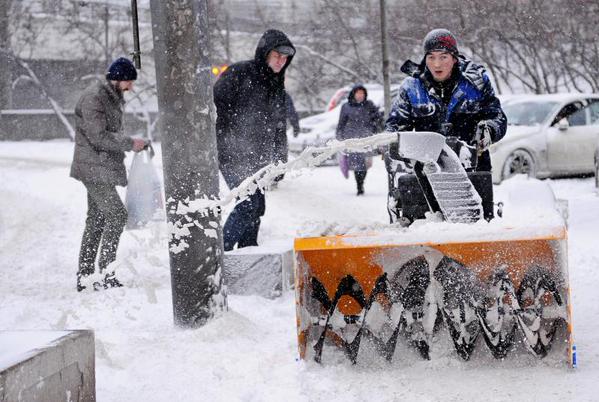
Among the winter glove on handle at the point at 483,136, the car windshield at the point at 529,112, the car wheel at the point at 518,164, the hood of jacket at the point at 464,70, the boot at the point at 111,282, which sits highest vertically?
the hood of jacket at the point at 464,70

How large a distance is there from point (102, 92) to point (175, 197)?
196cm

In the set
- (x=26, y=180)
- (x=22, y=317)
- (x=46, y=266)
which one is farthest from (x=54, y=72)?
(x=22, y=317)

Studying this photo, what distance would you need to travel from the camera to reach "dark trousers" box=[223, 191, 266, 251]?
6445 millimetres

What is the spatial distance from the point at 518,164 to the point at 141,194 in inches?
308

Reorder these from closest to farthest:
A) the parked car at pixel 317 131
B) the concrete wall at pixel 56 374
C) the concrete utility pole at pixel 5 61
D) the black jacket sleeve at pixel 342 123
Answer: the concrete wall at pixel 56 374 < the black jacket sleeve at pixel 342 123 < the parked car at pixel 317 131 < the concrete utility pole at pixel 5 61

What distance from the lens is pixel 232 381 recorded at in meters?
3.92

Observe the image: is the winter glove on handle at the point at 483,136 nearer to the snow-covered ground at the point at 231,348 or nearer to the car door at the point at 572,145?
the snow-covered ground at the point at 231,348

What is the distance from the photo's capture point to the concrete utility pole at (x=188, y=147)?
4.61 metres

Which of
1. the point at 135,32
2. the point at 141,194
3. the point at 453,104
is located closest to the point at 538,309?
the point at 453,104

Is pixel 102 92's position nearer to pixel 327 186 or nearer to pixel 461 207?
pixel 461 207

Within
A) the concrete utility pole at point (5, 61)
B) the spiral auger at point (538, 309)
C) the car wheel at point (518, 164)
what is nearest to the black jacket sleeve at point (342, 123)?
the car wheel at point (518, 164)

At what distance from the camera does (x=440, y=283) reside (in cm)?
400

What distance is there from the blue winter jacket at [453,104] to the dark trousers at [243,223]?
1724 mm

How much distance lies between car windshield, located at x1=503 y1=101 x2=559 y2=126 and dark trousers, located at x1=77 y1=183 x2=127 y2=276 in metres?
9.11
